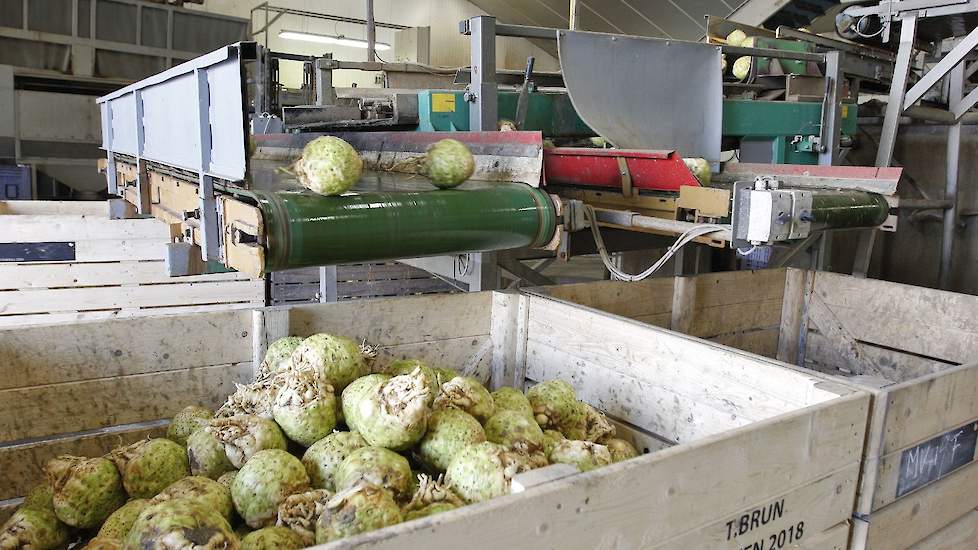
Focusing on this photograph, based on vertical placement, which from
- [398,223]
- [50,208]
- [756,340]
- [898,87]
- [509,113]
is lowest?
[756,340]

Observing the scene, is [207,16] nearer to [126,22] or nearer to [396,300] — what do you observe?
[126,22]

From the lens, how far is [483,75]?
3303 mm

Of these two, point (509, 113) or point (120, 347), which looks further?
point (509, 113)

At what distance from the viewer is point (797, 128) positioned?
15.3 feet

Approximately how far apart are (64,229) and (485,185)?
2991 millimetres

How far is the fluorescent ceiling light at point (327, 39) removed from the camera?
15059mm

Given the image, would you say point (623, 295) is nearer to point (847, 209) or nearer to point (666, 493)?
point (847, 209)

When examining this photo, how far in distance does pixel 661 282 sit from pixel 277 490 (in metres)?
1.96

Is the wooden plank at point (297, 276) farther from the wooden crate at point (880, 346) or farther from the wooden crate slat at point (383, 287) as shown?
the wooden crate at point (880, 346)

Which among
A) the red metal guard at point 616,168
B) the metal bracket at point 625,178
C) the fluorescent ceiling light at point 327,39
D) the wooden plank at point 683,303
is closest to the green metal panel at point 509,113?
the red metal guard at point 616,168

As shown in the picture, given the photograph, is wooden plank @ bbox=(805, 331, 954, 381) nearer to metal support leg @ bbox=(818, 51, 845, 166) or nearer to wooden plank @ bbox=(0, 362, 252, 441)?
metal support leg @ bbox=(818, 51, 845, 166)

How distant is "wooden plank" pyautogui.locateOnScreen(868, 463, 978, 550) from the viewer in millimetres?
1790

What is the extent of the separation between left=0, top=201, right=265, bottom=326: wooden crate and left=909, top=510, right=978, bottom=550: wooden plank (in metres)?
3.73

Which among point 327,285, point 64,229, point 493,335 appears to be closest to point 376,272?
point 327,285
